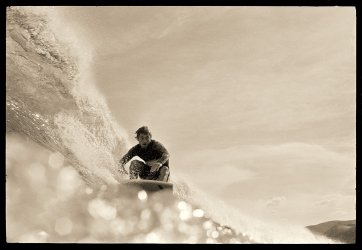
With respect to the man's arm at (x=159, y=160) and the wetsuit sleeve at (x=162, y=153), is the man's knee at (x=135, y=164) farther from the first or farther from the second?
the wetsuit sleeve at (x=162, y=153)

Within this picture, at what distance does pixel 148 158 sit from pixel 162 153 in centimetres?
32

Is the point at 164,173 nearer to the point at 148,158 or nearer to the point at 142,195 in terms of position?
the point at 148,158

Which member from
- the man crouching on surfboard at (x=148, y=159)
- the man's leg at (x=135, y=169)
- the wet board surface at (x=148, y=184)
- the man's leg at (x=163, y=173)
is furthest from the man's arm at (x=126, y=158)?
the wet board surface at (x=148, y=184)

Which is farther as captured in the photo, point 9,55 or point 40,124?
point 40,124

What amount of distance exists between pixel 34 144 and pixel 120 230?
3.14m

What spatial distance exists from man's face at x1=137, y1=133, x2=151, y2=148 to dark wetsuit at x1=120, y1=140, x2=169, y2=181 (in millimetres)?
111

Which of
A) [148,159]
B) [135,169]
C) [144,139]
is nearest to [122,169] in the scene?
[135,169]

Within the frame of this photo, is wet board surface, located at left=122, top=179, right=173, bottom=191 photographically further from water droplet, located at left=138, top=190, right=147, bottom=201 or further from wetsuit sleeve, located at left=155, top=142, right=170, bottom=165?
wetsuit sleeve, located at left=155, top=142, right=170, bottom=165

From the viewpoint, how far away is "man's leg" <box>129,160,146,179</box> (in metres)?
7.94

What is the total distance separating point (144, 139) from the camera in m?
7.90

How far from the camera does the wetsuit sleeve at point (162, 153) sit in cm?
791
